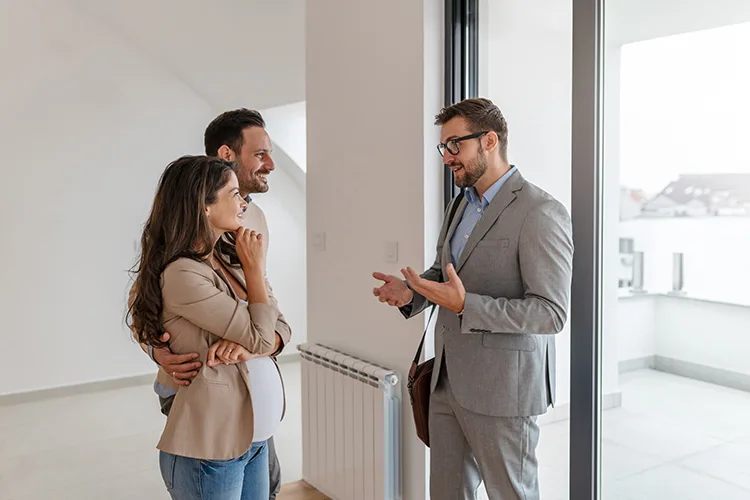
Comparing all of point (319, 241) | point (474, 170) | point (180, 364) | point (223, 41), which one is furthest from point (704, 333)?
point (223, 41)

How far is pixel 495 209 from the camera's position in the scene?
1.94 m

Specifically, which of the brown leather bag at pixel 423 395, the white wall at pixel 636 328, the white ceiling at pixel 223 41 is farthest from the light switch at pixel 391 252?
the white ceiling at pixel 223 41

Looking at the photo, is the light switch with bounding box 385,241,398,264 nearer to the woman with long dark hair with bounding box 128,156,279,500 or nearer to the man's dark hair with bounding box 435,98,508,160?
the man's dark hair with bounding box 435,98,508,160

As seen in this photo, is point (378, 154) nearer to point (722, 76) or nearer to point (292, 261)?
point (722, 76)

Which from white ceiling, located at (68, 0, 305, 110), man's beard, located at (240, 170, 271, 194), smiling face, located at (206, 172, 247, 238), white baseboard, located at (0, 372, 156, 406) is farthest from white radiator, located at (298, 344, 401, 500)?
white baseboard, located at (0, 372, 156, 406)

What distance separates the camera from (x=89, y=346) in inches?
204

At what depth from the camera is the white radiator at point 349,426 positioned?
2.73 metres

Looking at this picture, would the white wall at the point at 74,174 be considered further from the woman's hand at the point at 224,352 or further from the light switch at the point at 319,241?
the woman's hand at the point at 224,352

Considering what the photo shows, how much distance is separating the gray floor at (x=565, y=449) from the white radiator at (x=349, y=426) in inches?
19.0

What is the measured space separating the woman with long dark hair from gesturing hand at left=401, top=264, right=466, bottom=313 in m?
0.42

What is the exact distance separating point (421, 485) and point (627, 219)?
1364 mm

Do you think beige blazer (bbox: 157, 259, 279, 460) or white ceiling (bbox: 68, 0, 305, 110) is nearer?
beige blazer (bbox: 157, 259, 279, 460)

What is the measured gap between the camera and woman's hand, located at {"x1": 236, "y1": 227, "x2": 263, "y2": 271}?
1629 mm

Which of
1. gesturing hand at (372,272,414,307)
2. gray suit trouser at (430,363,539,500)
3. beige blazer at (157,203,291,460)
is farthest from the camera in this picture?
gesturing hand at (372,272,414,307)
